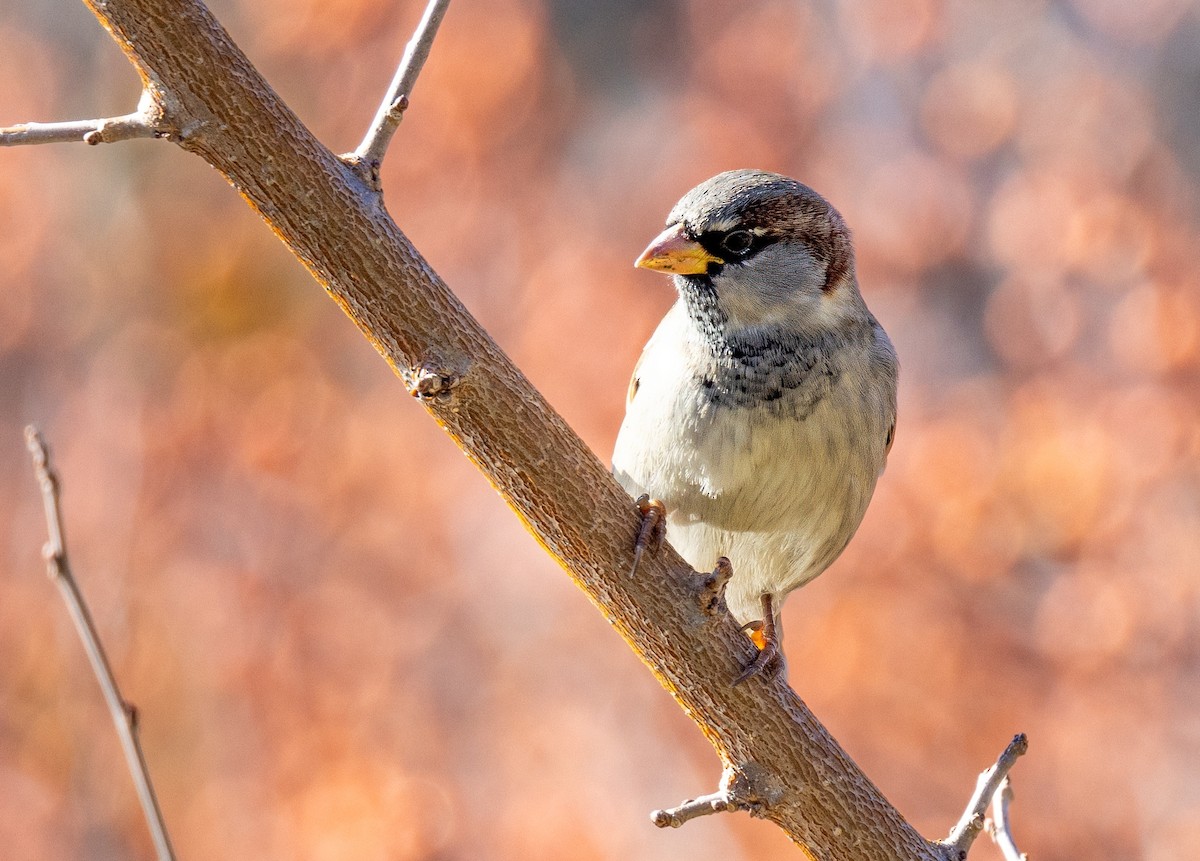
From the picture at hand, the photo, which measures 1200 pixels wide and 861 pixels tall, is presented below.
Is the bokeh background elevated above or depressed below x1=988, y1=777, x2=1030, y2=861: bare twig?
above

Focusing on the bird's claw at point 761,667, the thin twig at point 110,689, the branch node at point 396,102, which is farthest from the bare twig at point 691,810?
the branch node at point 396,102

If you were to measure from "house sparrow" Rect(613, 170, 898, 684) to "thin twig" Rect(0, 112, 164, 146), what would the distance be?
35.1 inches

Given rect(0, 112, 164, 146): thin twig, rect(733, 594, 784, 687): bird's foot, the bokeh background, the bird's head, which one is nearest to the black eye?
the bird's head

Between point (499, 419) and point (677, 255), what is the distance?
0.69 metres

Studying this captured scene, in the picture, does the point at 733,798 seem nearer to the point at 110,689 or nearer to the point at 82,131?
the point at 110,689

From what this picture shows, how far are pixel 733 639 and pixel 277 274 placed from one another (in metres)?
4.47

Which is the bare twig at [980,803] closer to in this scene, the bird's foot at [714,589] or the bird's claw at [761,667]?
the bird's claw at [761,667]

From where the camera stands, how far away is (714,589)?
1.49 metres

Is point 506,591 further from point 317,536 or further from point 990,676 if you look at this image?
point 990,676

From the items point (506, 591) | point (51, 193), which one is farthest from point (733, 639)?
point (51, 193)

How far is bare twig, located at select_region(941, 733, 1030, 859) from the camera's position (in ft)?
4.92

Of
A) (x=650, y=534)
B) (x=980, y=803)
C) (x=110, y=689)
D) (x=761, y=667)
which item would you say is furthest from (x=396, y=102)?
(x=980, y=803)

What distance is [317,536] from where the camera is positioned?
17.3ft

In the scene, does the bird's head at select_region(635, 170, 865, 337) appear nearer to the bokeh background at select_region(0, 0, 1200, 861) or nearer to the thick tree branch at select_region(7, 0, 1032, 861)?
the thick tree branch at select_region(7, 0, 1032, 861)
